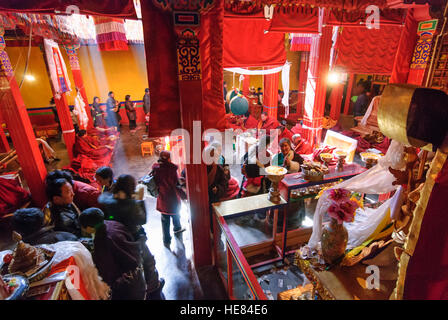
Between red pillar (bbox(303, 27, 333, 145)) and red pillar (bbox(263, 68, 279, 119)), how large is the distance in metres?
2.87

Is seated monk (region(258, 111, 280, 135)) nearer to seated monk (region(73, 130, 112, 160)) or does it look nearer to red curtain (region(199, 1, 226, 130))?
seated monk (region(73, 130, 112, 160))

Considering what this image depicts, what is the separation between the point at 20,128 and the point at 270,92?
8206 millimetres

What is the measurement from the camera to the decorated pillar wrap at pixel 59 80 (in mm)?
5859

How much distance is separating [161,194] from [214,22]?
273cm

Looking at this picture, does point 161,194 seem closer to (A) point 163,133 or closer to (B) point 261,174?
(A) point 163,133

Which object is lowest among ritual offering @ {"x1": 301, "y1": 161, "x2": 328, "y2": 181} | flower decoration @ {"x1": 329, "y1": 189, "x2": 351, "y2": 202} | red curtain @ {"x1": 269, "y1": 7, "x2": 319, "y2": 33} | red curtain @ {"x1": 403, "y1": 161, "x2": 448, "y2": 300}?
ritual offering @ {"x1": 301, "y1": 161, "x2": 328, "y2": 181}

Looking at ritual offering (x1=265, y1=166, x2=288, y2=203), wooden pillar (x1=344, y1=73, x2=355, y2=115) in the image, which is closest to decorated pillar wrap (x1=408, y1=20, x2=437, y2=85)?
ritual offering (x1=265, y1=166, x2=288, y2=203)

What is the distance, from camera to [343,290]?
2.19 meters

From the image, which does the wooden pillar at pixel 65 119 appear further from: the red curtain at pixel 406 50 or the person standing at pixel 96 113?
the red curtain at pixel 406 50

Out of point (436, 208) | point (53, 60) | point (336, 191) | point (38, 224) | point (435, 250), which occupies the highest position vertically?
point (53, 60)

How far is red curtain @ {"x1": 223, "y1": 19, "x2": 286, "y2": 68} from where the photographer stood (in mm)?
3983

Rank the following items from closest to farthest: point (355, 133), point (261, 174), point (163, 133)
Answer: point (163, 133), point (261, 174), point (355, 133)

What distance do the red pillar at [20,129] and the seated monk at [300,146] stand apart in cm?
616

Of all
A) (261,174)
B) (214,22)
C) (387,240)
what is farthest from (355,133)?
(214,22)
